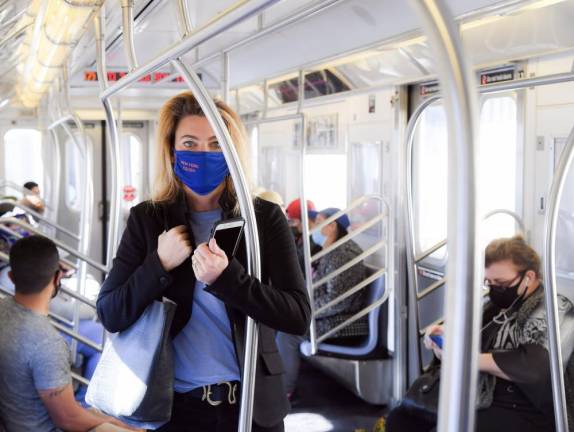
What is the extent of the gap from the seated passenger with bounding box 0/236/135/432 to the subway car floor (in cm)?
250

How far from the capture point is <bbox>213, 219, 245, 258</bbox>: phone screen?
5.03 feet

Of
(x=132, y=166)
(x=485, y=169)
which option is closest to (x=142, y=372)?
(x=485, y=169)

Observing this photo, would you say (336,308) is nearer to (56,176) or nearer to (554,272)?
(56,176)

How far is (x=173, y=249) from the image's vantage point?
5.34ft

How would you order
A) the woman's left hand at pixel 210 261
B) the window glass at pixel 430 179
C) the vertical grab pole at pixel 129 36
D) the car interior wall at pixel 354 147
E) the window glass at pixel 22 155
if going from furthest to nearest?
the window glass at pixel 22 155
the car interior wall at pixel 354 147
the window glass at pixel 430 179
the vertical grab pole at pixel 129 36
the woman's left hand at pixel 210 261

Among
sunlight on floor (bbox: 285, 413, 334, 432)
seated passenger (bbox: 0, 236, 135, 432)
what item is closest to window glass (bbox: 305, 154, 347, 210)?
sunlight on floor (bbox: 285, 413, 334, 432)

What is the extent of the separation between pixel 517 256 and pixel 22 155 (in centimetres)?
707

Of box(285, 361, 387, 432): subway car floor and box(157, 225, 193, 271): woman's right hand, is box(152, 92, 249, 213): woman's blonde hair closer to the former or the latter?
box(157, 225, 193, 271): woman's right hand

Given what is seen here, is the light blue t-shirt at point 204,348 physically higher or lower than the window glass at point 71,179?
lower

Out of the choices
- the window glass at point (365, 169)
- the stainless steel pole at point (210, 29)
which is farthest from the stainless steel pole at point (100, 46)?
the window glass at point (365, 169)

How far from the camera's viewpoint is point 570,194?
3414 mm

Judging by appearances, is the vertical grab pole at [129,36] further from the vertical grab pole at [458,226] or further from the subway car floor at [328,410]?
the subway car floor at [328,410]

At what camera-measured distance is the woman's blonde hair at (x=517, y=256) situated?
10.7 ft

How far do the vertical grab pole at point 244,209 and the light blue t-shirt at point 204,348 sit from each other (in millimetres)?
99
